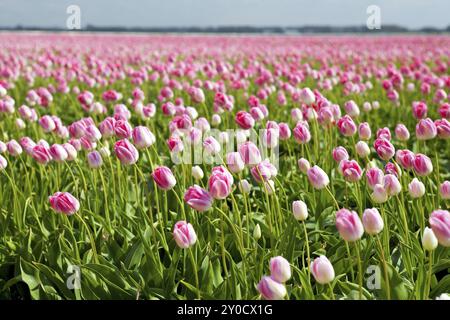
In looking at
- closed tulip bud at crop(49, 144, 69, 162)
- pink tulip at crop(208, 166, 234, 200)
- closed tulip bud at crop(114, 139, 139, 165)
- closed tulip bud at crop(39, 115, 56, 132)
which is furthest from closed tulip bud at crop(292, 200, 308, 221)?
closed tulip bud at crop(39, 115, 56, 132)

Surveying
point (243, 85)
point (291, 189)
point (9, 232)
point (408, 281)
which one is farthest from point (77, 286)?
point (243, 85)

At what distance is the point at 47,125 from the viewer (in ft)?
9.84

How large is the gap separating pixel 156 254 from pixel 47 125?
1.34 meters

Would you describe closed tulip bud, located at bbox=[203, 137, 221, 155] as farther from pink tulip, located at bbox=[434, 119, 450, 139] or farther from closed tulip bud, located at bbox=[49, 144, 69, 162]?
pink tulip, located at bbox=[434, 119, 450, 139]

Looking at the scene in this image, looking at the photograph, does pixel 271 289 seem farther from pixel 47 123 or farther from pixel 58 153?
pixel 47 123

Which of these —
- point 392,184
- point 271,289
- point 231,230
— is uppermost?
point 392,184

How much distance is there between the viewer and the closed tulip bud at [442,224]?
4.39 feet

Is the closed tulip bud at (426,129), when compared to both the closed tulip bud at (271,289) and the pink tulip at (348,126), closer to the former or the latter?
the pink tulip at (348,126)

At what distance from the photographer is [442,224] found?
1.34 meters

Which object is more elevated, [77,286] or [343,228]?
[343,228]

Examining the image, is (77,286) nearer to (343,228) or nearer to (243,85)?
(343,228)

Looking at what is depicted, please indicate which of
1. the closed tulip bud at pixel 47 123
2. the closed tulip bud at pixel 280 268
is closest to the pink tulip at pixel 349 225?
the closed tulip bud at pixel 280 268

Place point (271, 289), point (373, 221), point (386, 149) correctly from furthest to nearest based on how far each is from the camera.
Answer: point (386, 149), point (373, 221), point (271, 289)

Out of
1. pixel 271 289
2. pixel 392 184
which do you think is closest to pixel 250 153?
pixel 392 184
